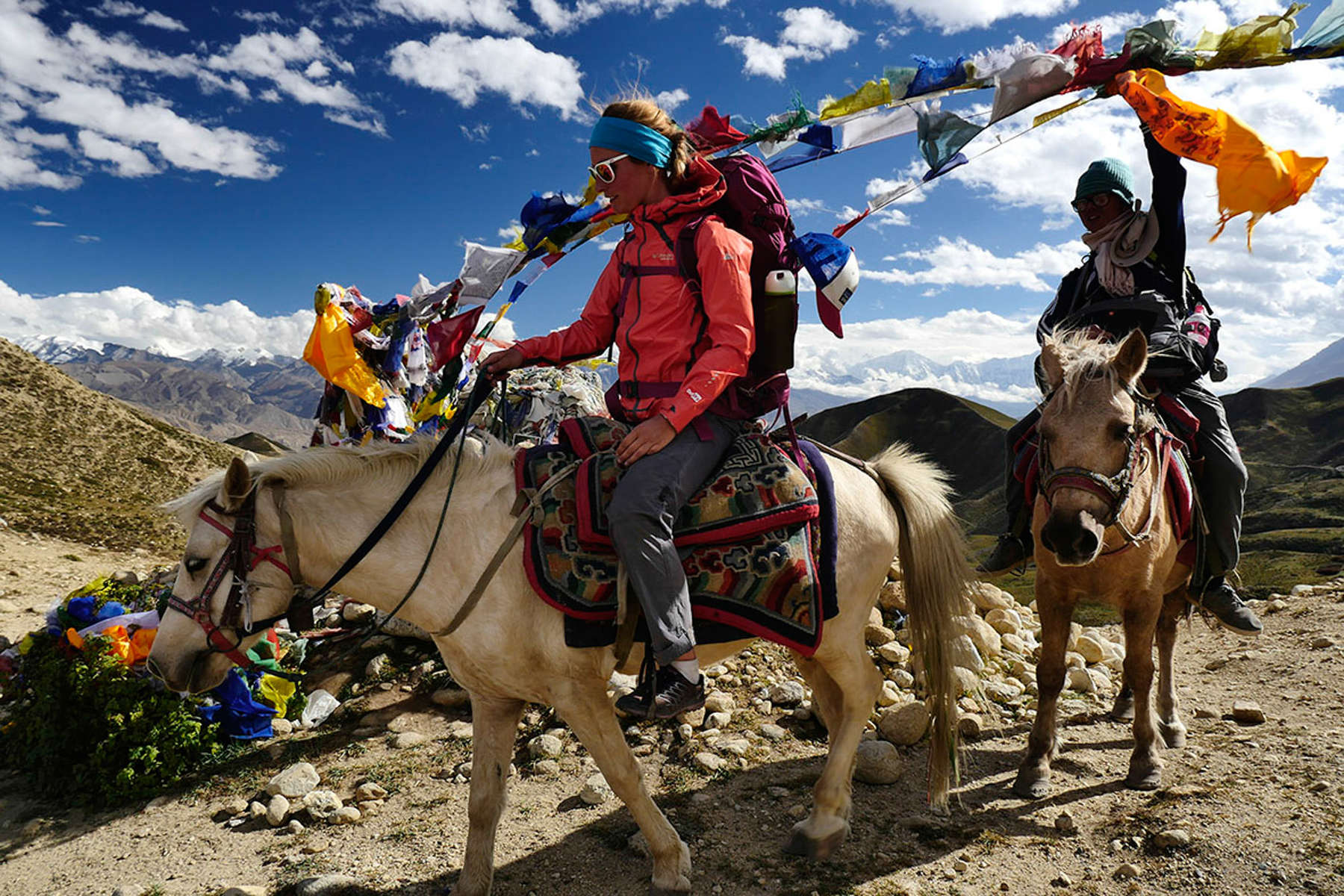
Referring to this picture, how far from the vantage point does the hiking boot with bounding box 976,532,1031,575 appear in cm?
520

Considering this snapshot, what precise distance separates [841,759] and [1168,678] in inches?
129

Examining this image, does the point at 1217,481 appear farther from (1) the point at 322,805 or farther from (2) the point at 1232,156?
(1) the point at 322,805

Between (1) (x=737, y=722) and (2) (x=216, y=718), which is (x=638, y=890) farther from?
(2) (x=216, y=718)

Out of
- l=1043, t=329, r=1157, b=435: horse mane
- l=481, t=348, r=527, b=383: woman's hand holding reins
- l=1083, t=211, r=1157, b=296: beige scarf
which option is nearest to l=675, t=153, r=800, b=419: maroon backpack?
l=481, t=348, r=527, b=383: woman's hand holding reins

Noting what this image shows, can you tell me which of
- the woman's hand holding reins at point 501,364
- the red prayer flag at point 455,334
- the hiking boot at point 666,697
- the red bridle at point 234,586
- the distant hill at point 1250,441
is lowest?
the distant hill at point 1250,441

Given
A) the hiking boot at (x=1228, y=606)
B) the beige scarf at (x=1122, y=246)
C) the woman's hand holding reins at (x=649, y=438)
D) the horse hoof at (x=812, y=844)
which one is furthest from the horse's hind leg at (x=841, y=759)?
the beige scarf at (x=1122, y=246)

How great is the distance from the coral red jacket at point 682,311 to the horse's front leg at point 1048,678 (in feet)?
9.82

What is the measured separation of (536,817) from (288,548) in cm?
229

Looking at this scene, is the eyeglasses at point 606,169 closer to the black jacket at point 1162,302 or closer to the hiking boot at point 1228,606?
the black jacket at point 1162,302

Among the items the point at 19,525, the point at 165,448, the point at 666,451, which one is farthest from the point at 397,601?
the point at 165,448

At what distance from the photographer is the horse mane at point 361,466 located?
2.87 meters

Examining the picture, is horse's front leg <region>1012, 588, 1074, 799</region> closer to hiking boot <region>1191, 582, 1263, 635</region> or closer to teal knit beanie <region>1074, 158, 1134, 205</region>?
hiking boot <region>1191, 582, 1263, 635</region>

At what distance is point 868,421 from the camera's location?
9250 cm

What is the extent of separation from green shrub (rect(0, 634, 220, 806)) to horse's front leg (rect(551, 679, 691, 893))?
3.61 m
